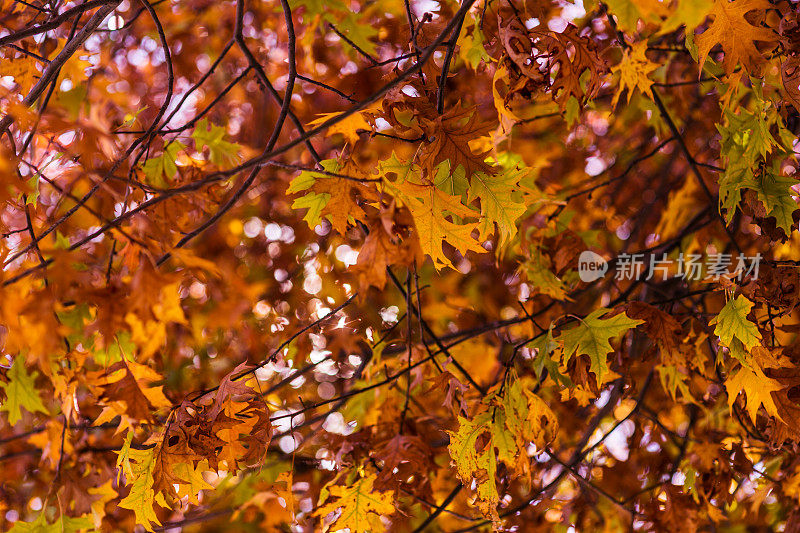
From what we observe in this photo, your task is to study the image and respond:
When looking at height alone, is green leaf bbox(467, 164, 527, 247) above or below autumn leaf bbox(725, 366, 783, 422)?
above

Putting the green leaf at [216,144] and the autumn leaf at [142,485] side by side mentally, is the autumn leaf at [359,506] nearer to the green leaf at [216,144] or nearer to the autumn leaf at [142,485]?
the autumn leaf at [142,485]

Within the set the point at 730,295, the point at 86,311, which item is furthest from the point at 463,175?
the point at 86,311

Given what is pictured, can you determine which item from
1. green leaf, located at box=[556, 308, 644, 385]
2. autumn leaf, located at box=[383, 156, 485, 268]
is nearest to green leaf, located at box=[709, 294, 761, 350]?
green leaf, located at box=[556, 308, 644, 385]

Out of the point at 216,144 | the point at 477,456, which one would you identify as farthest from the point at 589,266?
the point at 216,144

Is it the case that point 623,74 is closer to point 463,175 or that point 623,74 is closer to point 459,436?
point 463,175

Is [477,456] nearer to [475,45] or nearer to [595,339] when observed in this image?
[595,339]

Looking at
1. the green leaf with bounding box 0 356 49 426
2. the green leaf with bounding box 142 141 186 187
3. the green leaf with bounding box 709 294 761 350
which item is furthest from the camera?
the green leaf with bounding box 142 141 186 187

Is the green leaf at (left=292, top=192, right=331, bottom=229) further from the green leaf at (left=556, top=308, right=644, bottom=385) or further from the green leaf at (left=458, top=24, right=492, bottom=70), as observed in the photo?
the green leaf at (left=556, top=308, right=644, bottom=385)

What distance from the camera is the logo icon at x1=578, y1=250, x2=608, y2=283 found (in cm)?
240

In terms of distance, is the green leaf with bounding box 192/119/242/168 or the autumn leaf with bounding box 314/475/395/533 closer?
the autumn leaf with bounding box 314/475/395/533

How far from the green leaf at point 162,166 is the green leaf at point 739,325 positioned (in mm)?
1744

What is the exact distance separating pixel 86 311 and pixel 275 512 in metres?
1.29

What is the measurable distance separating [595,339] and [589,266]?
0.84 meters

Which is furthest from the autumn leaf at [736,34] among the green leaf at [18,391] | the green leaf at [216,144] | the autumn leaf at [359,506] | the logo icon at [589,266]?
the green leaf at [18,391]
